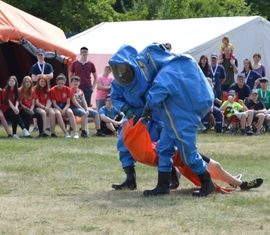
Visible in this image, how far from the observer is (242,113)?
1730 centimetres

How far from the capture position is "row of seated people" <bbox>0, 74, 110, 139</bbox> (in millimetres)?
15500

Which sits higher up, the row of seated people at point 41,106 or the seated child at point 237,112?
the row of seated people at point 41,106

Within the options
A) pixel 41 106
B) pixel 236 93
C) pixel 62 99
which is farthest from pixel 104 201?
pixel 236 93

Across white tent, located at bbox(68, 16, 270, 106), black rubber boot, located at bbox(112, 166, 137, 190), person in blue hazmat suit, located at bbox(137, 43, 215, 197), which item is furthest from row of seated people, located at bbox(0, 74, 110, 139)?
person in blue hazmat suit, located at bbox(137, 43, 215, 197)

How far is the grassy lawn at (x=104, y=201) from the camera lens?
21.9 feet

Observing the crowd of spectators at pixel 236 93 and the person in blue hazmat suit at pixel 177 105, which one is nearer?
the person in blue hazmat suit at pixel 177 105

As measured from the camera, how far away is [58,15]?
109 feet

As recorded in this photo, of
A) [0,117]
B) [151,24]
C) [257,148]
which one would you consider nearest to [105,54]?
[151,24]

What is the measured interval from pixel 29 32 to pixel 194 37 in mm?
4355

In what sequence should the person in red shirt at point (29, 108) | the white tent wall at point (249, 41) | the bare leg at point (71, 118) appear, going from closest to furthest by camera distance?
the person in red shirt at point (29, 108) < the bare leg at point (71, 118) < the white tent wall at point (249, 41)

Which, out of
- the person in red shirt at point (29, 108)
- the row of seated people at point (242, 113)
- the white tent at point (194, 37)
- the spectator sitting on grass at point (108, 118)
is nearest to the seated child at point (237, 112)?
the row of seated people at point (242, 113)

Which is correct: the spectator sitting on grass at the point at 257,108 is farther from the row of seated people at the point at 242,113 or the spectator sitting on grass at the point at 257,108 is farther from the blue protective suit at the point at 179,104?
the blue protective suit at the point at 179,104

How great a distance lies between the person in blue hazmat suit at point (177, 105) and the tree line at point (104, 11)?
80.6 feet

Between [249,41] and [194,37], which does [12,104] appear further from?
[249,41]
